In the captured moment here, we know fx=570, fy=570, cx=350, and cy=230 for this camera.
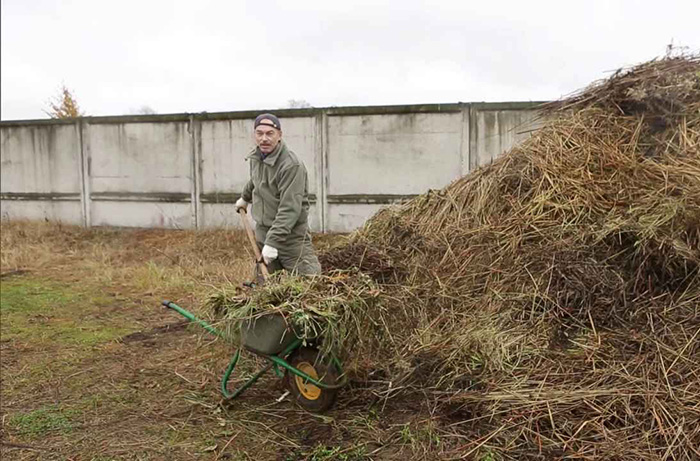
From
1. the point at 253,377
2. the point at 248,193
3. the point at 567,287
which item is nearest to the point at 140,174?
the point at 248,193

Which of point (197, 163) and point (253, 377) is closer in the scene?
point (253, 377)

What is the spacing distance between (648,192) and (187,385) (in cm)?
322

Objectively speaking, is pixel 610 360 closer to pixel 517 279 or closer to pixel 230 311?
pixel 517 279

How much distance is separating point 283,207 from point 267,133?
18.2 inches

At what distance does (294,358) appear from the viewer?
3.18 metres

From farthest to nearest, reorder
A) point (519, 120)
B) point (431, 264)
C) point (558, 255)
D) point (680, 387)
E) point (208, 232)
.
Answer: point (208, 232), point (519, 120), point (431, 264), point (558, 255), point (680, 387)

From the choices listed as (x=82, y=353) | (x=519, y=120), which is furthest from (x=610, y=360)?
(x=519, y=120)

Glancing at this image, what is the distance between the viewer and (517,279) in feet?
11.9

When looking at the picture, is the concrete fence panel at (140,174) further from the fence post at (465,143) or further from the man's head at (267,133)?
the man's head at (267,133)

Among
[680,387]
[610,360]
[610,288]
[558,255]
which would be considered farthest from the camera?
[558,255]

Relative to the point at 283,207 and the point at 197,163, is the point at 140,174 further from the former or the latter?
the point at 283,207

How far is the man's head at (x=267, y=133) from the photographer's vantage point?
3.46 metres

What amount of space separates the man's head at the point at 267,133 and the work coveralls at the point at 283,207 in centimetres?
5

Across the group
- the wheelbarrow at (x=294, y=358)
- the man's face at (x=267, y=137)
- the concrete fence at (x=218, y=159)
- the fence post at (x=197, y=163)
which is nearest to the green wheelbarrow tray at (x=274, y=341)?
the wheelbarrow at (x=294, y=358)
